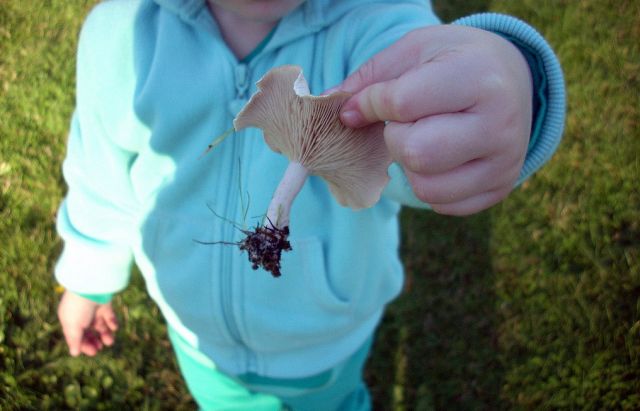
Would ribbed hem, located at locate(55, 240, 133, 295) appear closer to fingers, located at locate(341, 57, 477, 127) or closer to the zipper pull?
the zipper pull

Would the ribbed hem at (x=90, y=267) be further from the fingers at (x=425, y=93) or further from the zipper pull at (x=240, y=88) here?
the fingers at (x=425, y=93)

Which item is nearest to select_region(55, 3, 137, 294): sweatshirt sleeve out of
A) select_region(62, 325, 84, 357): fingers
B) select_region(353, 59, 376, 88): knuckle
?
select_region(62, 325, 84, 357): fingers

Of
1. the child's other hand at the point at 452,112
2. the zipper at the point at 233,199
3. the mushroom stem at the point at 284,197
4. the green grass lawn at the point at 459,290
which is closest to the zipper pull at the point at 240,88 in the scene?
the zipper at the point at 233,199

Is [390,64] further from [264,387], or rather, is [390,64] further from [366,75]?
[264,387]

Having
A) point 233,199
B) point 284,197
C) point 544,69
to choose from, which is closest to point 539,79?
point 544,69

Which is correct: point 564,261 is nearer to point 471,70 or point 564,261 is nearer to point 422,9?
point 422,9

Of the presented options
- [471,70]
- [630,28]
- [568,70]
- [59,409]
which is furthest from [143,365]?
[630,28]

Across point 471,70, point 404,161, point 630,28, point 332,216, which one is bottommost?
point 630,28
